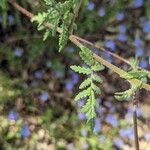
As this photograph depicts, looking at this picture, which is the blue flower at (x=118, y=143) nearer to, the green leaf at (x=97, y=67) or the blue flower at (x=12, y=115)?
the blue flower at (x=12, y=115)

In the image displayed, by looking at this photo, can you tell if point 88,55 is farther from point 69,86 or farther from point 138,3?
point 138,3

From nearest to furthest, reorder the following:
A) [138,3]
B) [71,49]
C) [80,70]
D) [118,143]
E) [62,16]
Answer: [62,16] < [80,70] < [71,49] < [118,143] < [138,3]

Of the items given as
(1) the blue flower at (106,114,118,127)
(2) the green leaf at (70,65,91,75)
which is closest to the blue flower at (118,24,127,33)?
(1) the blue flower at (106,114,118,127)

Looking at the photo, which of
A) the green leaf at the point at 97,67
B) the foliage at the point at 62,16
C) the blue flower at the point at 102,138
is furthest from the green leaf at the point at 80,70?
the blue flower at the point at 102,138

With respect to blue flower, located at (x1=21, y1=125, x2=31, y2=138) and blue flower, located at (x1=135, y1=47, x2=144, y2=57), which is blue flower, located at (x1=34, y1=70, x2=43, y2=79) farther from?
blue flower, located at (x1=135, y1=47, x2=144, y2=57)

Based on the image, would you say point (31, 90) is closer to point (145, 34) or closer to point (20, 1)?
A: point (20, 1)

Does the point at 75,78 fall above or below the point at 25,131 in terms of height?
above

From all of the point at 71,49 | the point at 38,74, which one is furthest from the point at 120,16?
the point at 38,74

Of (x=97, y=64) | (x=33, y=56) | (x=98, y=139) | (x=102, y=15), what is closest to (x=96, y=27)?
(x=102, y=15)
